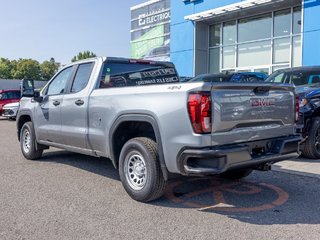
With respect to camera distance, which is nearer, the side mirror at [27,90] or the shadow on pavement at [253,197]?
the shadow on pavement at [253,197]

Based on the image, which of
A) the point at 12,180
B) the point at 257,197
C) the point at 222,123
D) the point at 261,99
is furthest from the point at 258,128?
the point at 12,180

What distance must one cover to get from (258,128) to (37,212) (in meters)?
2.81

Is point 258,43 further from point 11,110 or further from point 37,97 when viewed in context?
point 37,97

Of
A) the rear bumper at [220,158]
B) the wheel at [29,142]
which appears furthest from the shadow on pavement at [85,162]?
the rear bumper at [220,158]

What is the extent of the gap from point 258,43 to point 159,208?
1745cm

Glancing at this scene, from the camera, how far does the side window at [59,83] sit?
6715 mm

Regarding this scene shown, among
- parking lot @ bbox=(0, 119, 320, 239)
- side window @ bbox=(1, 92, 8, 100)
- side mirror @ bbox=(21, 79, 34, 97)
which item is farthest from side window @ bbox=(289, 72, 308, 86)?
side window @ bbox=(1, 92, 8, 100)

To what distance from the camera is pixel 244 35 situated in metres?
21.3

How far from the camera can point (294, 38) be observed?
1869 cm

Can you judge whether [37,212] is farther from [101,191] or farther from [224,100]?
[224,100]

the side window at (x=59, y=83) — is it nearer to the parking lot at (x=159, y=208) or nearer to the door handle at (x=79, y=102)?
the door handle at (x=79, y=102)

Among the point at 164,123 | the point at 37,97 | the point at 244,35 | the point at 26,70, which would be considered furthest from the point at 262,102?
the point at 26,70

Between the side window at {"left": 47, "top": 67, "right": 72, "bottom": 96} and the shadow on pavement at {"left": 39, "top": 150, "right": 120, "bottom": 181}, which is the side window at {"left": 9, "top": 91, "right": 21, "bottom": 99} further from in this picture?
the side window at {"left": 47, "top": 67, "right": 72, "bottom": 96}

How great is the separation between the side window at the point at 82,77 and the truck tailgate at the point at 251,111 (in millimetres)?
2626
